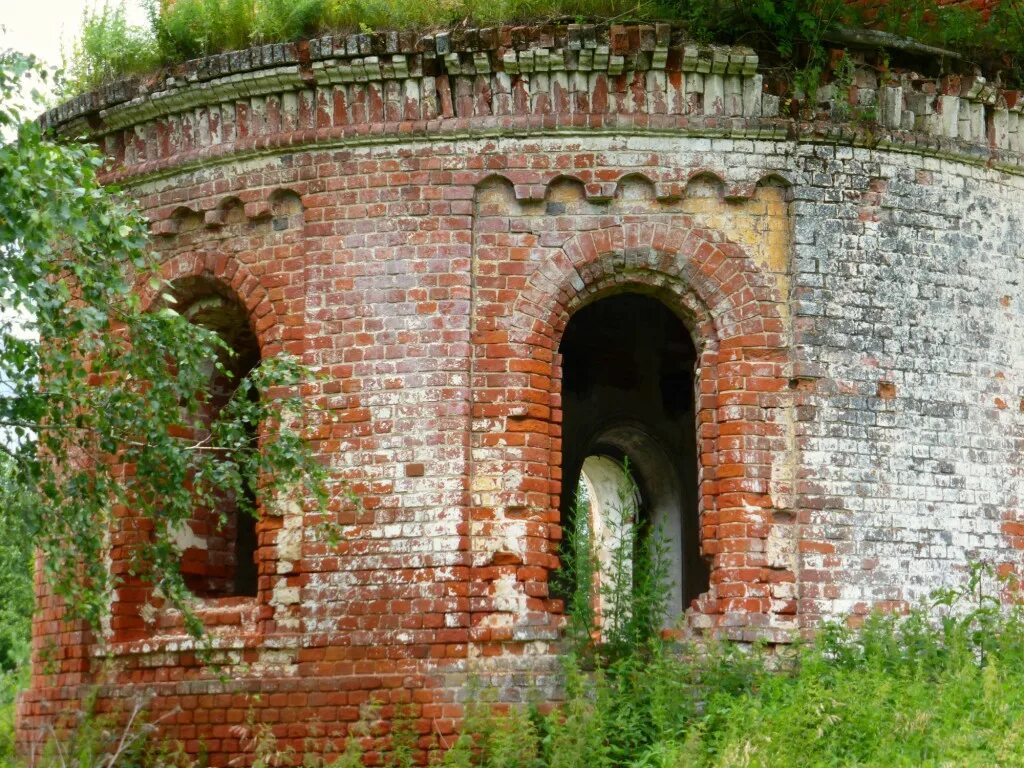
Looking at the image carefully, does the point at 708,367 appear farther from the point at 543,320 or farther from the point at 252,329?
the point at 252,329

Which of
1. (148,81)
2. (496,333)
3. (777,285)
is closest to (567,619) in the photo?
(496,333)

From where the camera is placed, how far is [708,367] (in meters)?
9.86

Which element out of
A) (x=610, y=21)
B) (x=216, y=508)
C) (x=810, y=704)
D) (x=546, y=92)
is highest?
(x=610, y=21)

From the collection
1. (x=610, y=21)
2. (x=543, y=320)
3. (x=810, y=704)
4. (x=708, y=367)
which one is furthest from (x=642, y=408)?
(x=810, y=704)

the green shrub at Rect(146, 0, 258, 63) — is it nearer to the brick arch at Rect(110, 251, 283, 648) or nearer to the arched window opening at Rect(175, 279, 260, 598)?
the brick arch at Rect(110, 251, 283, 648)

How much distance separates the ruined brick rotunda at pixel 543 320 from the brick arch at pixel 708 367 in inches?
0.8

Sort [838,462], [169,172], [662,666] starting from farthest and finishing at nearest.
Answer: [169,172] → [838,462] → [662,666]

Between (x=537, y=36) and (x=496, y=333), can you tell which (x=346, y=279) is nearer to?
(x=496, y=333)

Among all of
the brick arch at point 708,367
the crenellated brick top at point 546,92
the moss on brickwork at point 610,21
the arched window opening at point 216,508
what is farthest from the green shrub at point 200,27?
the brick arch at point 708,367

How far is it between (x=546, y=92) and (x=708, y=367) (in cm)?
205

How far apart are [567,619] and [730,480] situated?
134 centimetres

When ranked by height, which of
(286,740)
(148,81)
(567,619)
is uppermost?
(148,81)

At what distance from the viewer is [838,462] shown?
31.6 ft

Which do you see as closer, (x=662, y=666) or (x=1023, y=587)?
(x=662, y=666)
